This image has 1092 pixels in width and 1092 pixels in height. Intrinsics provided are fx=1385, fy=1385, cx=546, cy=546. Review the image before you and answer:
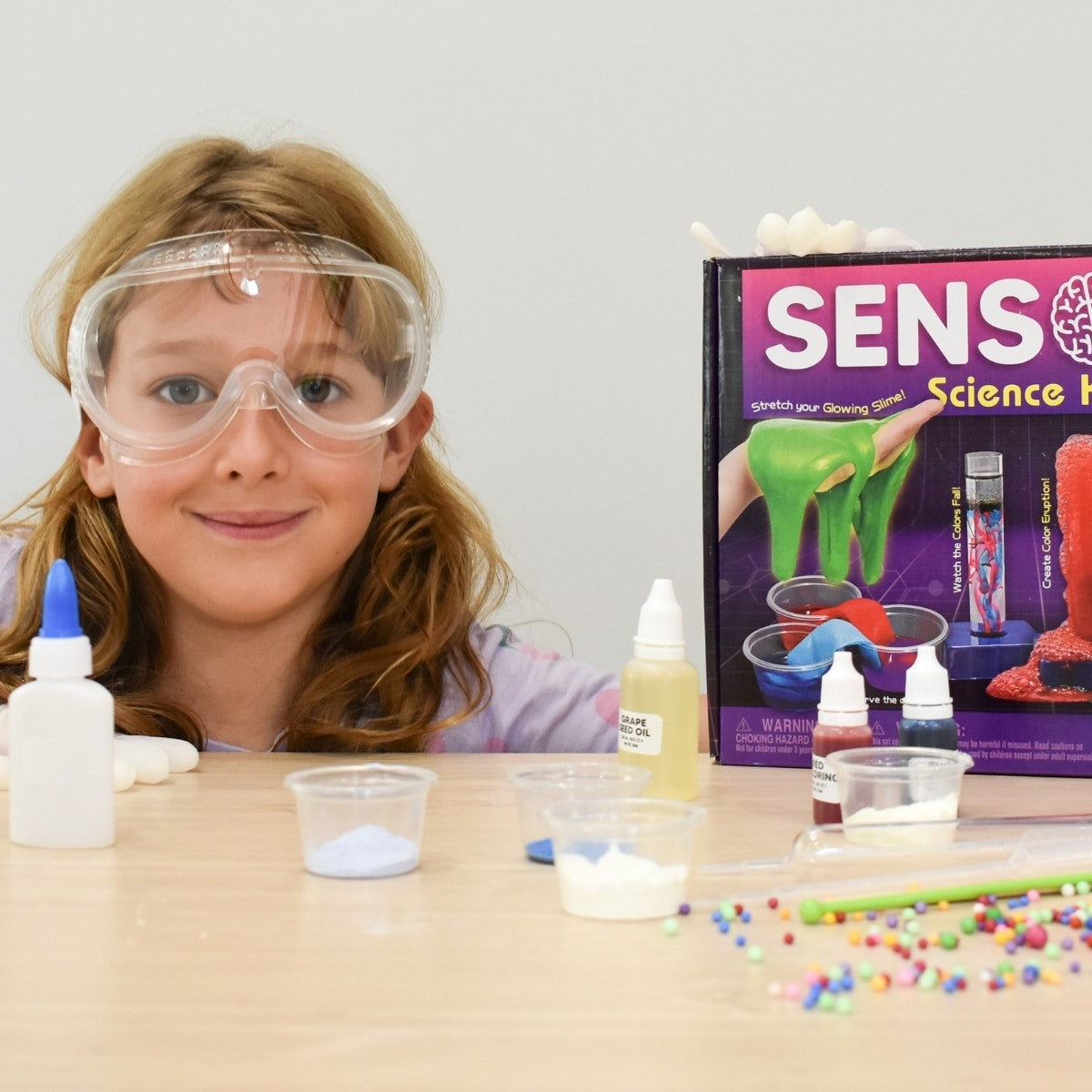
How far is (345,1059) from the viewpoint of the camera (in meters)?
0.53

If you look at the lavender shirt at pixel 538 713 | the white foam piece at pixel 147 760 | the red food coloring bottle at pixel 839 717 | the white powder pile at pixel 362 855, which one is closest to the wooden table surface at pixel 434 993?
the white powder pile at pixel 362 855

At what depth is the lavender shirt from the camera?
1595mm

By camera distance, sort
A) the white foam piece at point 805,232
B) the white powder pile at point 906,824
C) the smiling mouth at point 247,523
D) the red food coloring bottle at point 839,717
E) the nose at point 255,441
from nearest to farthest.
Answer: the white powder pile at point 906,824 < the red food coloring bottle at point 839,717 < the white foam piece at point 805,232 < the nose at point 255,441 < the smiling mouth at point 247,523

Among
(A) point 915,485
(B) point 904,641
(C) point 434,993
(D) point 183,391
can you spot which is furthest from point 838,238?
(C) point 434,993

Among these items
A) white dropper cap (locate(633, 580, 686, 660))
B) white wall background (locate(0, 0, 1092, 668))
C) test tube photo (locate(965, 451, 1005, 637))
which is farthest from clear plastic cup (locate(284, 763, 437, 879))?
white wall background (locate(0, 0, 1092, 668))

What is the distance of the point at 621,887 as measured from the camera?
2.33 ft

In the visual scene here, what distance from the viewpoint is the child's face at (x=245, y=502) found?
1.39m

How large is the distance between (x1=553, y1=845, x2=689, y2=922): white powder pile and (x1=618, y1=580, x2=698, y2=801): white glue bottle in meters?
0.26

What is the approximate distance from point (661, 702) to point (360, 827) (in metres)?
0.26

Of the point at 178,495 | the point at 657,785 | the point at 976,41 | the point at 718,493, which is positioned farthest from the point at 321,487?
the point at 976,41

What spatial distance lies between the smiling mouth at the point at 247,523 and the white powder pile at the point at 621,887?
839mm

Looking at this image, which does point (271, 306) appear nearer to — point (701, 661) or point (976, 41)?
point (701, 661)

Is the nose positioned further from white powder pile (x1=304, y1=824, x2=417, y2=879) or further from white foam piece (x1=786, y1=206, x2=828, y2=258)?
white powder pile (x1=304, y1=824, x2=417, y2=879)

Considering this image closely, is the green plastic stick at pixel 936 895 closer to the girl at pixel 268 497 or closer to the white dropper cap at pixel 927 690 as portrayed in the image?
the white dropper cap at pixel 927 690
